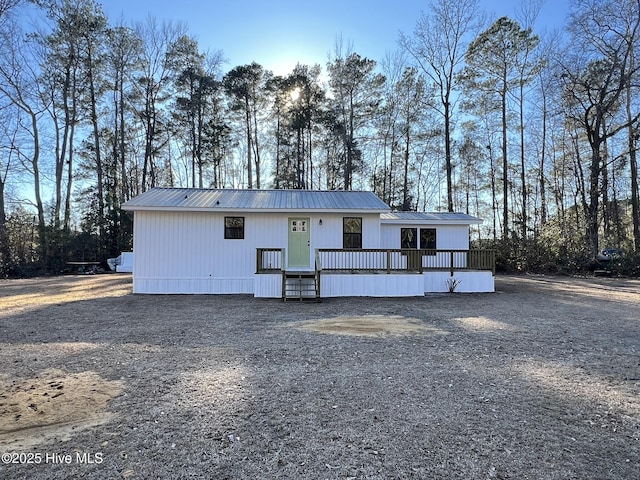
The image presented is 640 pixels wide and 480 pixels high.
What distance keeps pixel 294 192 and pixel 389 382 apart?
1046 centimetres

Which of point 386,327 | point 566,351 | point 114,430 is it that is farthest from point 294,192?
point 114,430

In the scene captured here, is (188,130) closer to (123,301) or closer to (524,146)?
(123,301)

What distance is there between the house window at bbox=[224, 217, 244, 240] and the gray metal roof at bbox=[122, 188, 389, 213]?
0.45 meters

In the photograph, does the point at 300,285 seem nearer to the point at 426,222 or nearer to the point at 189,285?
the point at 189,285

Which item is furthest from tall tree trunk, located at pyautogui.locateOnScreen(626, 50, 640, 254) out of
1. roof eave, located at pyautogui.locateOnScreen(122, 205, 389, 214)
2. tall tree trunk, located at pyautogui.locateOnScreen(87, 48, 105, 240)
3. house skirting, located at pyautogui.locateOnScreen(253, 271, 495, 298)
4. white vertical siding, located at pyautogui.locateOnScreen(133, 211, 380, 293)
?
tall tree trunk, located at pyautogui.locateOnScreen(87, 48, 105, 240)

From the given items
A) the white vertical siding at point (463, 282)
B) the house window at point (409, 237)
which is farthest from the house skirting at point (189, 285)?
the house window at point (409, 237)

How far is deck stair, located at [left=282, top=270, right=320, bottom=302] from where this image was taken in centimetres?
952

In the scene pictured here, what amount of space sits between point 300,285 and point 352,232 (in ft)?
9.21

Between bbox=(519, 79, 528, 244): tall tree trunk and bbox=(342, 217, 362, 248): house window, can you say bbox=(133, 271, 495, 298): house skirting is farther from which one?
bbox=(519, 79, 528, 244): tall tree trunk

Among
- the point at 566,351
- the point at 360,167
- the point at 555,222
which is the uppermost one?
the point at 360,167

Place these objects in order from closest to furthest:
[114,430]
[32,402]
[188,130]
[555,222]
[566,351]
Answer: [114,430] < [32,402] < [566,351] < [555,222] < [188,130]

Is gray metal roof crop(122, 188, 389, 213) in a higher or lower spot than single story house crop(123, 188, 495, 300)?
higher

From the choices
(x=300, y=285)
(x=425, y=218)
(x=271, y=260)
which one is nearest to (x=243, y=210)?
(x=271, y=260)

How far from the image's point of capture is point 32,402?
121 inches
